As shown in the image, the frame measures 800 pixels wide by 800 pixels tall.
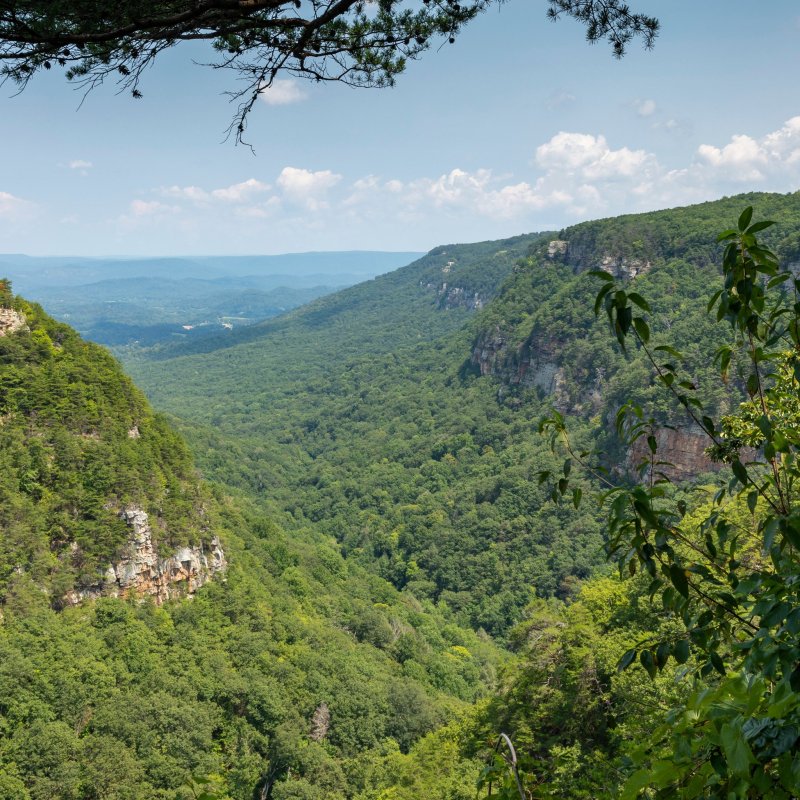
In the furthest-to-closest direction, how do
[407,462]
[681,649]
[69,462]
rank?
1. [407,462]
2. [69,462]
3. [681,649]

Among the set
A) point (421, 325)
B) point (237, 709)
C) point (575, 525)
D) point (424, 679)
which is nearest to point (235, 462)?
point (575, 525)

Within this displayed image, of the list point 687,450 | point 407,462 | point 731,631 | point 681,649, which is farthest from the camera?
point 407,462

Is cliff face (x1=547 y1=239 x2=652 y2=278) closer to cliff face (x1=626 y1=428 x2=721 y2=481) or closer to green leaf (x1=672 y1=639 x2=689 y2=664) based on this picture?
cliff face (x1=626 y1=428 x2=721 y2=481)

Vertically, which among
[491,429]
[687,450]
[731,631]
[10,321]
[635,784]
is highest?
[10,321]

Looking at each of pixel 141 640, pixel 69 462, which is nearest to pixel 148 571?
pixel 141 640

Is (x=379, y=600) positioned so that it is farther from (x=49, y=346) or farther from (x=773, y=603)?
(x=773, y=603)

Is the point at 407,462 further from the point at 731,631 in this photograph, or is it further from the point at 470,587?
the point at 731,631
